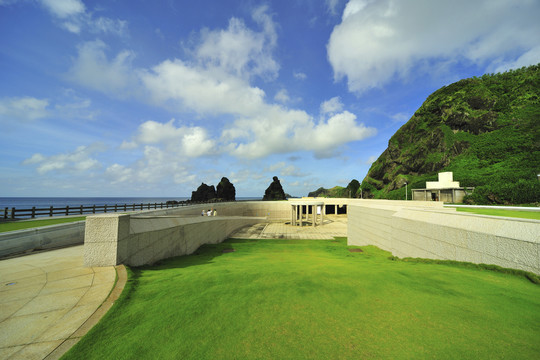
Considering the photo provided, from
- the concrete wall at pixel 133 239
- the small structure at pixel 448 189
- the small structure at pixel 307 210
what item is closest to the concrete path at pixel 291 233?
the small structure at pixel 307 210

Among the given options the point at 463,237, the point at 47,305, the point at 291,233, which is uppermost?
the point at 463,237

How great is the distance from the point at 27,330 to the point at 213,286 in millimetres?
3156

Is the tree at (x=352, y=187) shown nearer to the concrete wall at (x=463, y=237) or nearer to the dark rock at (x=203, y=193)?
the dark rock at (x=203, y=193)

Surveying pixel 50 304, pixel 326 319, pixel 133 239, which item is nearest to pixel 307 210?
pixel 133 239

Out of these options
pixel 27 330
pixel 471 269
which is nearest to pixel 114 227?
pixel 27 330

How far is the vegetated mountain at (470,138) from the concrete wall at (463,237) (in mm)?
43688

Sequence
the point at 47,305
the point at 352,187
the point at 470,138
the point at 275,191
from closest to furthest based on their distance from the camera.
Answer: the point at 47,305 → the point at 470,138 → the point at 352,187 → the point at 275,191

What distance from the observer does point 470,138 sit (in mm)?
57438

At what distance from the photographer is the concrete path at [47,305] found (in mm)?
3238

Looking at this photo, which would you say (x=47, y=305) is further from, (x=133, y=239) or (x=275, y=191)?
(x=275, y=191)

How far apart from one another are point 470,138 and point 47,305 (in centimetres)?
8126

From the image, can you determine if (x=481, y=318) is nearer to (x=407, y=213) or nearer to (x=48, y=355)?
(x=48, y=355)

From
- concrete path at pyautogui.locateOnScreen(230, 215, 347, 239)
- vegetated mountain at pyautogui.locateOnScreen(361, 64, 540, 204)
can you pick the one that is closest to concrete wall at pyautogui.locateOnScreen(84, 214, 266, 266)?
concrete path at pyautogui.locateOnScreen(230, 215, 347, 239)

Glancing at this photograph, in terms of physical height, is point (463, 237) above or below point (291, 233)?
above
